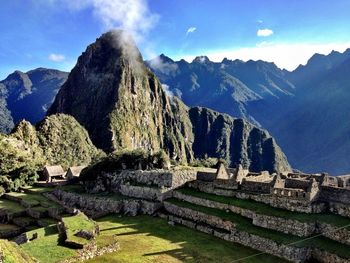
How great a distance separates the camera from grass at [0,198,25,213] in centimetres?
4365

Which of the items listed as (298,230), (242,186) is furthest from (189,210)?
(298,230)

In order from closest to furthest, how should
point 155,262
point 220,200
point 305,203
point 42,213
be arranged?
point 155,262
point 305,203
point 220,200
point 42,213

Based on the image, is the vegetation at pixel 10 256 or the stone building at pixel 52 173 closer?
the vegetation at pixel 10 256

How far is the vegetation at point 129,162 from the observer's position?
52.1 meters

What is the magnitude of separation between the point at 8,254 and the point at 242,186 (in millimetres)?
25884

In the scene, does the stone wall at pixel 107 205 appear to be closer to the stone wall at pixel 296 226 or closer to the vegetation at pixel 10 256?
the stone wall at pixel 296 226

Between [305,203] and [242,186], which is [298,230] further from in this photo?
[242,186]

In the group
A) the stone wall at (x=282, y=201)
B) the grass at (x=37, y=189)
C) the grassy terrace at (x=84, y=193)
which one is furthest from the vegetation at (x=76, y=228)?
the grass at (x=37, y=189)

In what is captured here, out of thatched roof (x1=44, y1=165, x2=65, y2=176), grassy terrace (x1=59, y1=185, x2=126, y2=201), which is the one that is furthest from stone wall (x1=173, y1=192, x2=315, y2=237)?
thatched roof (x1=44, y1=165, x2=65, y2=176)

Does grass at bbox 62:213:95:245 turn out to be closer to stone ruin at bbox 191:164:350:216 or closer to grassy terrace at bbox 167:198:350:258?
grassy terrace at bbox 167:198:350:258

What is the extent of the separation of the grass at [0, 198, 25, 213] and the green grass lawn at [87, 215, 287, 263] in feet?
40.8

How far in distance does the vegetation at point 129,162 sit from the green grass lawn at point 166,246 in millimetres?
15810

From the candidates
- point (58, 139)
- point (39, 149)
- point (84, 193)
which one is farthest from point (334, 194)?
point (58, 139)

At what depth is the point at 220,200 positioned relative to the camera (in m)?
35.6
